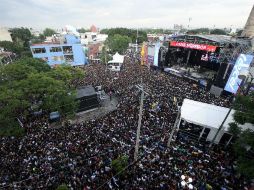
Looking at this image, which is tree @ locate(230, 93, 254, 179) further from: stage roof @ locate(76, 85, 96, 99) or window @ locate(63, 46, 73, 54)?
window @ locate(63, 46, 73, 54)

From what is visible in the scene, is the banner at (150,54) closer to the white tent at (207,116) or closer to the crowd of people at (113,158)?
the crowd of people at (113,158)

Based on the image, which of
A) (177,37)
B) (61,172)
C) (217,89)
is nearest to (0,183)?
(61,172)

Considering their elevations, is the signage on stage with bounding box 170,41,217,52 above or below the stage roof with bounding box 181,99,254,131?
above

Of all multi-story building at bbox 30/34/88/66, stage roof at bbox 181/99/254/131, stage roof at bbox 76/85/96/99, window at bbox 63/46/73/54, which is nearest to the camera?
stage roof at bbox 181/99/254/131

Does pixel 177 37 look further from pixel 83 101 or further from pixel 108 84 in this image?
pixel 83 101

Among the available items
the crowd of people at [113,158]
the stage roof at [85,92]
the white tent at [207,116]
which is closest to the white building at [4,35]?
the stage roof at [85,92]

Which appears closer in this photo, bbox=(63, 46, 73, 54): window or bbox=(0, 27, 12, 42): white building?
bbox=(63, 46, 73, 54): window

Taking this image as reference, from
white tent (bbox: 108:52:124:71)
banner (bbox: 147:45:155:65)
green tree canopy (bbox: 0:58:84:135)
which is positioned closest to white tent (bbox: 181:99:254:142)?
green tree canopy (bbox: 0:58:84:135)
